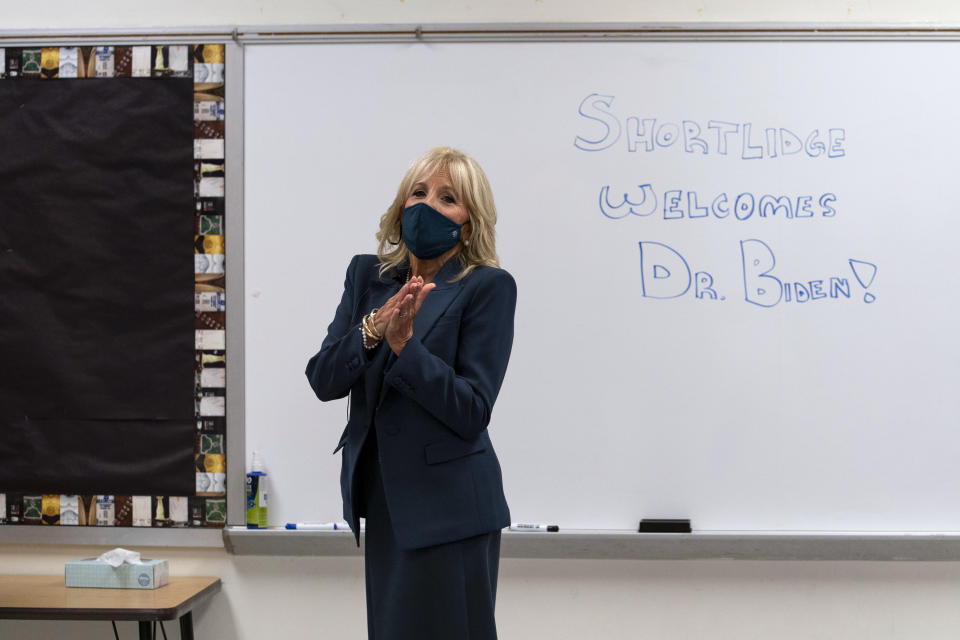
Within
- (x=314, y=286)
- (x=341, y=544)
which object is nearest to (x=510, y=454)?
(x=341, y=544)

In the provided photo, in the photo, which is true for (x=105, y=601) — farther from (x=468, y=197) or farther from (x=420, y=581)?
(x=468, y=197)

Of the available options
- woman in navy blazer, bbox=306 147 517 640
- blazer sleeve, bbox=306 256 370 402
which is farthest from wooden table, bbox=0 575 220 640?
blazer sleeve, bbox=306 256 370 402

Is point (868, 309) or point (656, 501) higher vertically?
point (868, 309)

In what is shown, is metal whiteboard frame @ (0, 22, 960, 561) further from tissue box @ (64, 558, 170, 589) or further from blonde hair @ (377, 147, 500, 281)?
blonde hair @ (377, 147, 500, 281)

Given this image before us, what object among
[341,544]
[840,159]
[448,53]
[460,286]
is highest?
[448,53]

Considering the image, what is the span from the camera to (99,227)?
245 centimetres

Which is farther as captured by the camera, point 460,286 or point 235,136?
point 235,136

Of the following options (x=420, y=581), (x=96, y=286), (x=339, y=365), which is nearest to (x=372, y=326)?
(x=339, y=365)

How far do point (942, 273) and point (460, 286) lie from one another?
1556mm

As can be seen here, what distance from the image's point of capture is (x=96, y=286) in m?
2.45

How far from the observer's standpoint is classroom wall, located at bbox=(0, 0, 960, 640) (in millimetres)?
2371

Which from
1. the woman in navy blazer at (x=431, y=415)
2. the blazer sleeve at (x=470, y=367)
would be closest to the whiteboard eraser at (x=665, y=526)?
the woman in navy blazer at (x=431, y=415)

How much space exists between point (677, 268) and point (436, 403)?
1197 mm

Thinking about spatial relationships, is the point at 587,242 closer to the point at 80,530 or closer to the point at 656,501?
the point at 656,501
